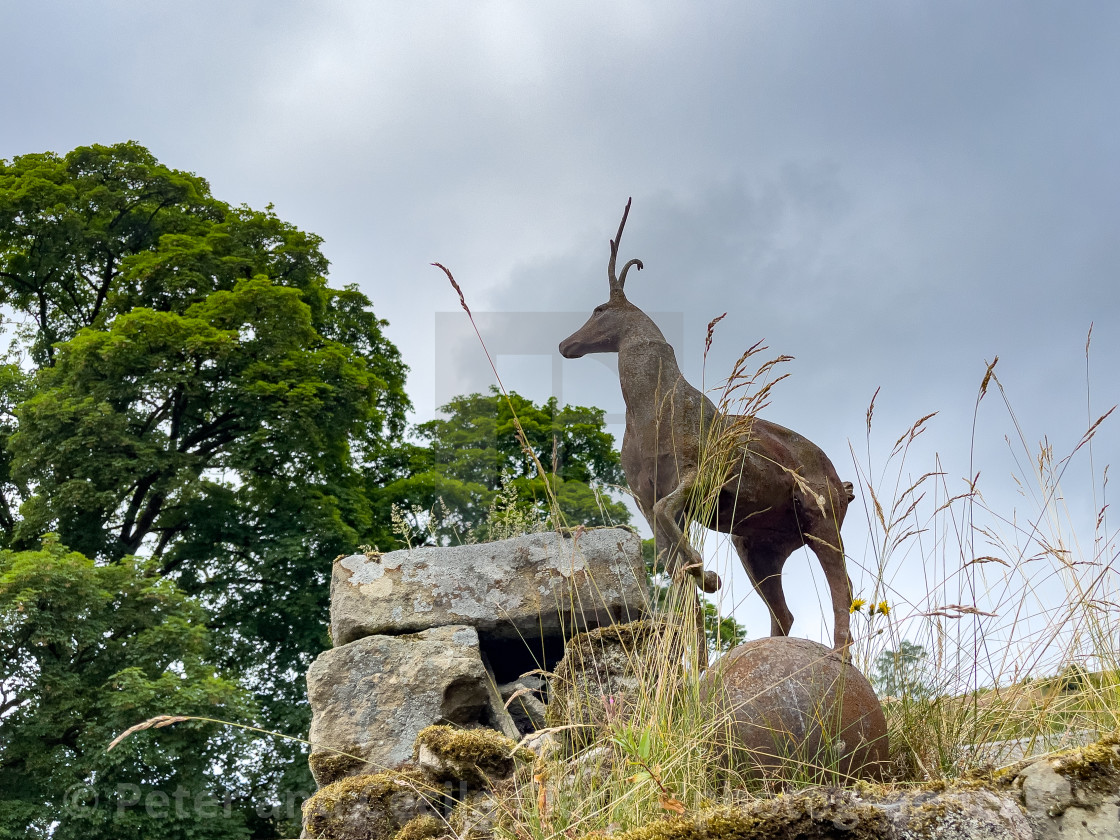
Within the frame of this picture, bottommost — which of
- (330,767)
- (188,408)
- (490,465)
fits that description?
(330,767)

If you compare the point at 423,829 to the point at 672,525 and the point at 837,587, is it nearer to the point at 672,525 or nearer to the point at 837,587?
the point at 672,525

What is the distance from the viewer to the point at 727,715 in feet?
8.95

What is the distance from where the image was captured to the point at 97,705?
9320 mm

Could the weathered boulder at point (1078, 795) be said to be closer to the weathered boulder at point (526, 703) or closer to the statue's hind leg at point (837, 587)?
the statue's hind leg at point (837, 587)

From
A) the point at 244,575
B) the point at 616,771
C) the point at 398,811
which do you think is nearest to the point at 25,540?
the point at 244,575

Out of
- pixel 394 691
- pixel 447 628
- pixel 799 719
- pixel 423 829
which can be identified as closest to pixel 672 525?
pixel 799 719

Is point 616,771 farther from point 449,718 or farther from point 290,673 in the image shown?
point 290,673

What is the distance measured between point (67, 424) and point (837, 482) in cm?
998

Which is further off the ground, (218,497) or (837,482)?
(218,497)

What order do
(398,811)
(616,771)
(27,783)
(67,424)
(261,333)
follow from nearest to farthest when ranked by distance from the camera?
(616,771) → (398,811) → (27,783) → (67,424) → (261,333)

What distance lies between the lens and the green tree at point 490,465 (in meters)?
11.5

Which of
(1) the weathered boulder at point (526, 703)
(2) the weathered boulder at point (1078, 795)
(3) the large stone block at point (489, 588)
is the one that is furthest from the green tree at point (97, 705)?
(2) the weathered boulder at point (1078, 795)

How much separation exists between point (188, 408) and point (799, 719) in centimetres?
1179

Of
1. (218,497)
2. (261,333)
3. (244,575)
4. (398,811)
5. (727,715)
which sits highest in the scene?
(261,333)
